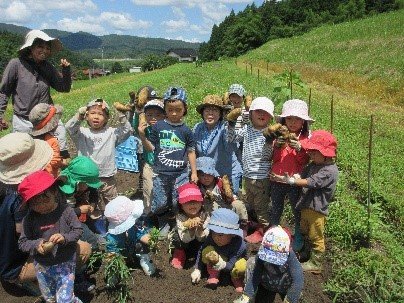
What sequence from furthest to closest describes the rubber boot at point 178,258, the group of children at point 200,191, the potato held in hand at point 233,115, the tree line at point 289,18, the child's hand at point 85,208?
the tree line at point 289,18 < the potato held in hand at point 233,115 < the rubber boot at point 178,258 < the child's hand at point 85,208 < the group of children at point 200,191

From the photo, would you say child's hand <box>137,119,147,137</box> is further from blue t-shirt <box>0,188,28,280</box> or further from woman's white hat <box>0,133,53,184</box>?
blue t-shirt <box>0,188,28,280</box>

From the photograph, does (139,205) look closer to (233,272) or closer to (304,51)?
(233,272)

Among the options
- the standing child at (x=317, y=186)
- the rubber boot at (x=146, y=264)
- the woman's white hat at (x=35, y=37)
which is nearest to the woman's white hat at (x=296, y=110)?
the standing child at (x=317, y=186)

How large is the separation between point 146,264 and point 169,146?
49.3 inches

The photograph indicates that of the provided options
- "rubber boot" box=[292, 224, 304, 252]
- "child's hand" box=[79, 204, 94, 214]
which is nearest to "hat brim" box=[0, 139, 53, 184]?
"child's hand" box=[79, 204, 94, 214]

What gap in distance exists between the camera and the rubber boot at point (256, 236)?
4133mm

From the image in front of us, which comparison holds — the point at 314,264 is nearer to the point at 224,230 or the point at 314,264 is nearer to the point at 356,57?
the point at 224,230

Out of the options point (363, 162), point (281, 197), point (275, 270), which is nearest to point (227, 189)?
point (281, 197)

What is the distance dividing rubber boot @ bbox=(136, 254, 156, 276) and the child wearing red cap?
0.85 ft

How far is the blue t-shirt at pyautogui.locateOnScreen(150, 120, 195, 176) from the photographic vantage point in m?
4.02

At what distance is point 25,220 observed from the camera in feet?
9.64

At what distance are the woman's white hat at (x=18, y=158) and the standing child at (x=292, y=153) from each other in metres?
2.22

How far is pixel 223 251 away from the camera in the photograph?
3.46 m

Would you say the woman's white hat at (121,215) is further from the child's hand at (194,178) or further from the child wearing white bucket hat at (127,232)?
the child's hand at (194,178)
